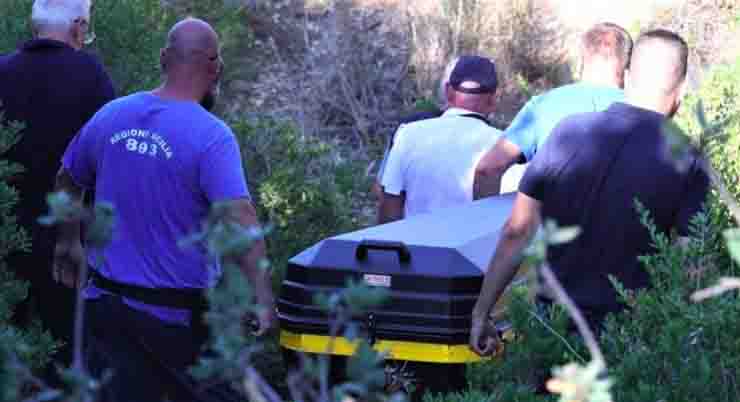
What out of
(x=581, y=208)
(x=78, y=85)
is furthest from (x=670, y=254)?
(x=78, y=85)

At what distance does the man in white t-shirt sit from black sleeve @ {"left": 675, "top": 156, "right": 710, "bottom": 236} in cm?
165

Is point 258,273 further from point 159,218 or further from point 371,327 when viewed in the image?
point 371,327

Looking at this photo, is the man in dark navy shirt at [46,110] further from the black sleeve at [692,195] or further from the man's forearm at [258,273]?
the black sleeve at [692,195]

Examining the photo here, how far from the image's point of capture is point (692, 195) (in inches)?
159

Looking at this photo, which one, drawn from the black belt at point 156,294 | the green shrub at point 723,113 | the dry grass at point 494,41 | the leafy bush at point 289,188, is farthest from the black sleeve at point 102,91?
the dry grass at point 494,41

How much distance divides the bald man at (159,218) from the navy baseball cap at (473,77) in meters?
1.75

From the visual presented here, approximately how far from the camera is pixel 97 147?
4520mm

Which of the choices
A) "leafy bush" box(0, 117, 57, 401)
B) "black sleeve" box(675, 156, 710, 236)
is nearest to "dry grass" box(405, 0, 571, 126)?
"leafy bush" box(0, 117, 57, 401)

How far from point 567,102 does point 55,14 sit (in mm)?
1943

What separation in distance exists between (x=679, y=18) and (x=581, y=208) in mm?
8055

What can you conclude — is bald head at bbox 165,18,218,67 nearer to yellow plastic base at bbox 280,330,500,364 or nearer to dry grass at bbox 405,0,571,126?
yellow plastic base at bbox 280,330,500,364

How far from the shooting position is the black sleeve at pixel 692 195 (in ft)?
13.2

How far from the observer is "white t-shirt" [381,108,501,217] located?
5.83m

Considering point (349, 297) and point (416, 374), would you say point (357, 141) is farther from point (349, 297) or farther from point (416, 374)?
point (349, 297)
